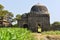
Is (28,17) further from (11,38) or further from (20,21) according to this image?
(11,38)

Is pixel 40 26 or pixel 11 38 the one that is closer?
pixel 11 38

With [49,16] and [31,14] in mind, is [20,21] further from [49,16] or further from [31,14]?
[49,16]

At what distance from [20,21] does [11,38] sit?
2889 centimetres

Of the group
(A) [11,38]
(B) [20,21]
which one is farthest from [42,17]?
(A) [11,38]

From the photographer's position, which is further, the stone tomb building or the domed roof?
the domed roof

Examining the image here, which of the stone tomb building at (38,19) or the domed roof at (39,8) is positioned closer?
the stone tomb building at (38,19)

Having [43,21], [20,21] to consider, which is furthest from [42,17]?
[20,21]

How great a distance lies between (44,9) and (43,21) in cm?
188

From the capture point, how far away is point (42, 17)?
30.8 m

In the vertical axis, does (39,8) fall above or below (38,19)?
above

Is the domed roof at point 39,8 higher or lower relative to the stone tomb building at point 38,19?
higher

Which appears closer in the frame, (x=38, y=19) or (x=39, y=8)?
(x=38, y=19)

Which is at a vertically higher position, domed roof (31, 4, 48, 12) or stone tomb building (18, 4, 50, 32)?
domed roof (31, 4, 48, 12)

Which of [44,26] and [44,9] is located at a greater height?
[44,9]
